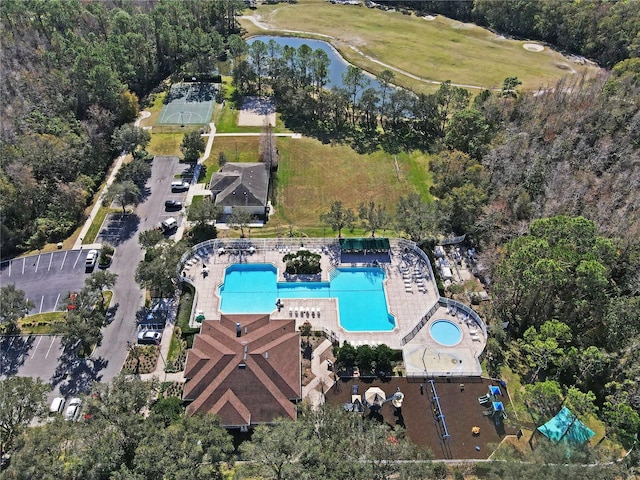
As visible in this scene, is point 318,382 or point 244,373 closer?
point 244,373

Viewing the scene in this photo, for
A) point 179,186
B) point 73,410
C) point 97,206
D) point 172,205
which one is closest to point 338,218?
point 172,205

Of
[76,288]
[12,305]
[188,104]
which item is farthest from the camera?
[188,104]

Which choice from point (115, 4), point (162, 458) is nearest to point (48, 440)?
point (162, 458)

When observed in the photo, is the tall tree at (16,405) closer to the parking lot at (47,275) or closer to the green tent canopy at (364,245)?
the parking lot at (47,275)

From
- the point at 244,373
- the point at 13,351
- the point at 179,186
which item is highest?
the point at 244,373

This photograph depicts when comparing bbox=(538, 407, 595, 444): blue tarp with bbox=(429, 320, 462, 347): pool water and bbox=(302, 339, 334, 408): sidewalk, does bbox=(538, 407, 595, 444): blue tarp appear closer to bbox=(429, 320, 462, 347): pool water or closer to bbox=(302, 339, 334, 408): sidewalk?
bbox=(429, 320, 462, 347): pool water

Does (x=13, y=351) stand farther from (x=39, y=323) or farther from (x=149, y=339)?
(x=149, y=339)
